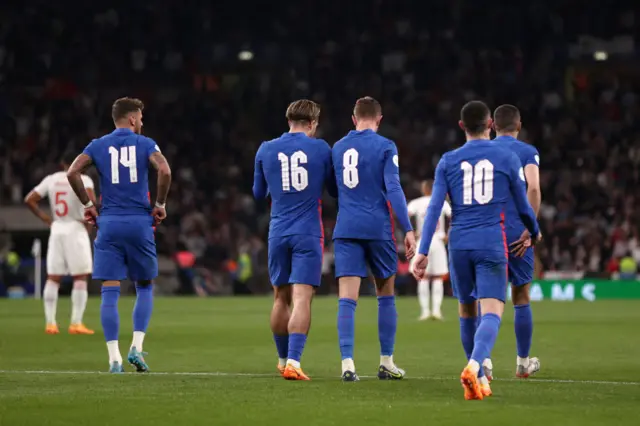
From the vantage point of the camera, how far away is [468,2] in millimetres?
41906

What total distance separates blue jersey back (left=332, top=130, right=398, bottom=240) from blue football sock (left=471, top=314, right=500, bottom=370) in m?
1.61

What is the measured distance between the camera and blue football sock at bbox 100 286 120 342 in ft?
38.5

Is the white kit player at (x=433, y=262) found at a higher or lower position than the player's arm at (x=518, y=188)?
lower

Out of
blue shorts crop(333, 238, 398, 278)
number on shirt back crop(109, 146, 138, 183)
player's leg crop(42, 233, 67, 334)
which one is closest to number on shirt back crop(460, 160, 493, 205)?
blue shorts crop(333, 238, 398, 278)

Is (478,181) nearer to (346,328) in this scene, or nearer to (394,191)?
(394,191)

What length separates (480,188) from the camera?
31.5 feet

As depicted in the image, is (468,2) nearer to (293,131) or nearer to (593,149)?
(593,149)

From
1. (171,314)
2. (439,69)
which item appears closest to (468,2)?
(439,69)

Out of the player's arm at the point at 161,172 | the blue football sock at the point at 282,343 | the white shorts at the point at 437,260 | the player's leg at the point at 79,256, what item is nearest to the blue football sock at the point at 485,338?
the blue football sock at the point at 282,343

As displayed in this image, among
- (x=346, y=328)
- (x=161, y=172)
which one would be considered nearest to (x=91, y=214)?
(x=161, y=172)

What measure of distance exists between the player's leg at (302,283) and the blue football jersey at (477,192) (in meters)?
1.51

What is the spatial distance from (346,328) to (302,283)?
1.78 ft

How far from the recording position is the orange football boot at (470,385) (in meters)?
8.91

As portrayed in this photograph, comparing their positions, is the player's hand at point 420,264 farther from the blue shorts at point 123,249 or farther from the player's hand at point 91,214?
the player's hand at point 91,214
